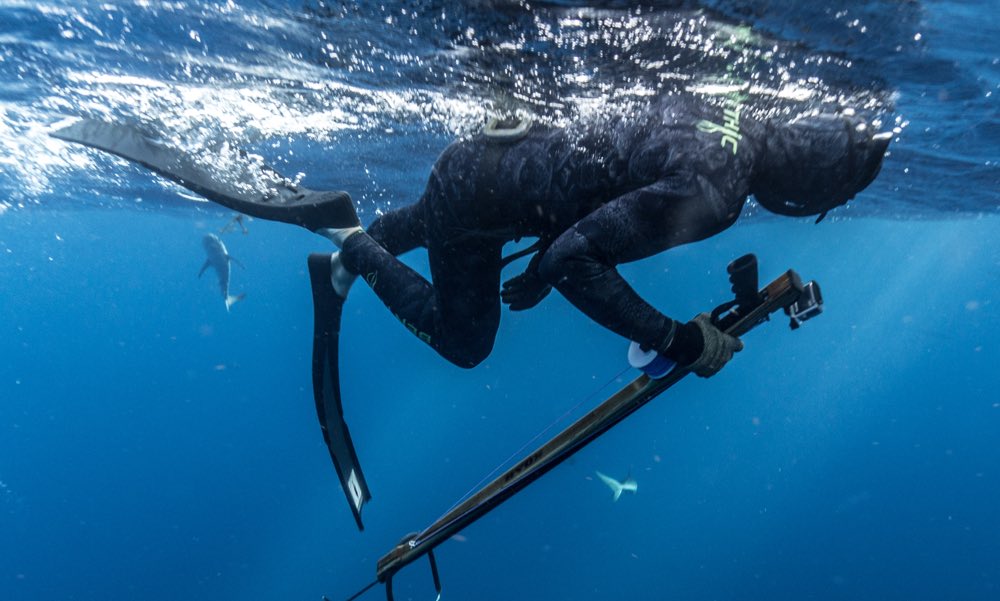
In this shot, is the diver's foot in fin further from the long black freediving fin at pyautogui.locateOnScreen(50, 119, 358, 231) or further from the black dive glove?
the black dive glove

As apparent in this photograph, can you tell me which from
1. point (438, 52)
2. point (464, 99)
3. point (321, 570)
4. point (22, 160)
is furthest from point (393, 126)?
point (321, 570)

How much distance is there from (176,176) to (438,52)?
2.83 m

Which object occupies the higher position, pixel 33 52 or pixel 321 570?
pixel 33 52

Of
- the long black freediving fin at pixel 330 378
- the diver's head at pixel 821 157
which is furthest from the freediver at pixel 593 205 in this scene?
the long black freediving fin at pixel 330 378

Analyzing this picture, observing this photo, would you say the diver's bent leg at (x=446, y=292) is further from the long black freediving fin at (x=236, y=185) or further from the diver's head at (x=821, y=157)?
the diver's head at (x=821, y=157)

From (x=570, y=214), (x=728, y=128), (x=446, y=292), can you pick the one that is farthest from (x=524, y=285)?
(x=728, y=128)

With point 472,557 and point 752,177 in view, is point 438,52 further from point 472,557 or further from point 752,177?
point 472,557

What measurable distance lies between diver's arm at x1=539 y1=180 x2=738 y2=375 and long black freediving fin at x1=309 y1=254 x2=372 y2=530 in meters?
2.71

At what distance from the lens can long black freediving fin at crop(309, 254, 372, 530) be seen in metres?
5.31

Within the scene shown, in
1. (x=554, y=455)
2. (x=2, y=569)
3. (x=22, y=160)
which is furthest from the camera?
(x=2, y=569)

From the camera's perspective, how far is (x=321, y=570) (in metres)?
35.3

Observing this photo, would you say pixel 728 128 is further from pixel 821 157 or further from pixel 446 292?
pixel 446 292

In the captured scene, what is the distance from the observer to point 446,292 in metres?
4.60

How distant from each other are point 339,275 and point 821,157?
364cm
